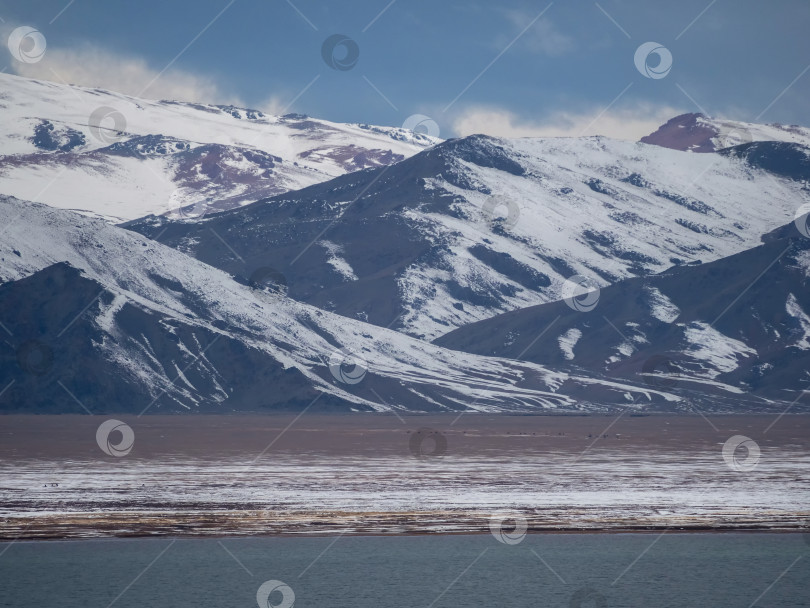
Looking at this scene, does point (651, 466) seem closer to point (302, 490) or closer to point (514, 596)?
point (302, 490)

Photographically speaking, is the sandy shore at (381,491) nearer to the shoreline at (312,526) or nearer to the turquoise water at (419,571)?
the shoreline at (312,526)

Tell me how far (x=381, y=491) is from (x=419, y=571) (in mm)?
32199

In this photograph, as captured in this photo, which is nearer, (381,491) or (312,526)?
(312,526)

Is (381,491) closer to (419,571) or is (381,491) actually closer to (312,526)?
(312,526)

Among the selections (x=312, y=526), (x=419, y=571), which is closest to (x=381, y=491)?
(x=312, y=526)

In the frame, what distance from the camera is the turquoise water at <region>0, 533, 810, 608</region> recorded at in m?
61.9

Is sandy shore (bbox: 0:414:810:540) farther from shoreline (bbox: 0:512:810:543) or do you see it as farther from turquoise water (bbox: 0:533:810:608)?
turquoise water (bbox: 0:533:810:608)

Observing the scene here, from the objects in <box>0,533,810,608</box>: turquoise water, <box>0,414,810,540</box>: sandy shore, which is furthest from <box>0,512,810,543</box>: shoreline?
<box>0,533,810,608</box>: turquoise water

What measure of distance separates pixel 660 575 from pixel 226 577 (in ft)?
83.0

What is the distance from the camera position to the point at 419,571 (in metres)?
69.2

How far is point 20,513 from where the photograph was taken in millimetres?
82938

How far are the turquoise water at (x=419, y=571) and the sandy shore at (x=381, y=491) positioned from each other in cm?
295

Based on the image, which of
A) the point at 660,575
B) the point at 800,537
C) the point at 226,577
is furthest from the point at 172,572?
the point at 800,537

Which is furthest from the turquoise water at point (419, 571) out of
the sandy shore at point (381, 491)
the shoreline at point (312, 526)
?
the sandy shore at point (381, 491)
